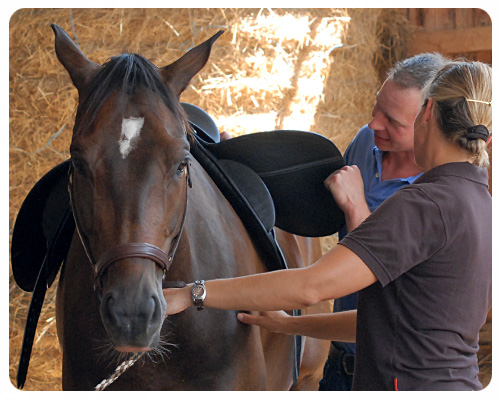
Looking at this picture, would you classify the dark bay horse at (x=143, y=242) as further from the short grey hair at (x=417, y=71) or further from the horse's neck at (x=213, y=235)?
the short grey hair at (x=417, y=71)

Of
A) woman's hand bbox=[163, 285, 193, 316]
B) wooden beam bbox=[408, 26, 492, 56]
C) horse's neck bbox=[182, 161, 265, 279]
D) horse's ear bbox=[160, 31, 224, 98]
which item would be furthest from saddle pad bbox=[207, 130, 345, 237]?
wooden beam bbox=[408, 26, 492, 56]

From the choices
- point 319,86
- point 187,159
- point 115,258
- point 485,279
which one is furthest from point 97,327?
point 319,86

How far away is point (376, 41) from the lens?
159 inches

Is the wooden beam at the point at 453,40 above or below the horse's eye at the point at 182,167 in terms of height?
above

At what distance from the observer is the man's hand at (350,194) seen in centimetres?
173

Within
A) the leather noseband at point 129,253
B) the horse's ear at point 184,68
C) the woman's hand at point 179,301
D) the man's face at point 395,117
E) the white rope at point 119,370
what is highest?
the horse's ear at point 184,68

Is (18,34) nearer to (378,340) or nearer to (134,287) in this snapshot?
(134,287)

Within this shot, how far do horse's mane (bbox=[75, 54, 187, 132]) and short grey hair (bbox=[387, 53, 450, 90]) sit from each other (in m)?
0.81

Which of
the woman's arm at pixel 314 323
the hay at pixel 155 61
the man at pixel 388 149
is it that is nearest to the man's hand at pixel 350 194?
the man at pixel 388 149

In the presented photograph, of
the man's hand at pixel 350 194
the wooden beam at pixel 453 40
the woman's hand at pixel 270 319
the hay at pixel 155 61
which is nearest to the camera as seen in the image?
the woman's hand at pixel 270 319

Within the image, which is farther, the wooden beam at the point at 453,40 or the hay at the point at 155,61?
the wooden beam at the point at 453,40

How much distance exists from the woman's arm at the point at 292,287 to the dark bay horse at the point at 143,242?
0.39ft

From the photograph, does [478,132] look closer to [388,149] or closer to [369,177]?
[388,149]

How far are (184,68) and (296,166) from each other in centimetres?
66
